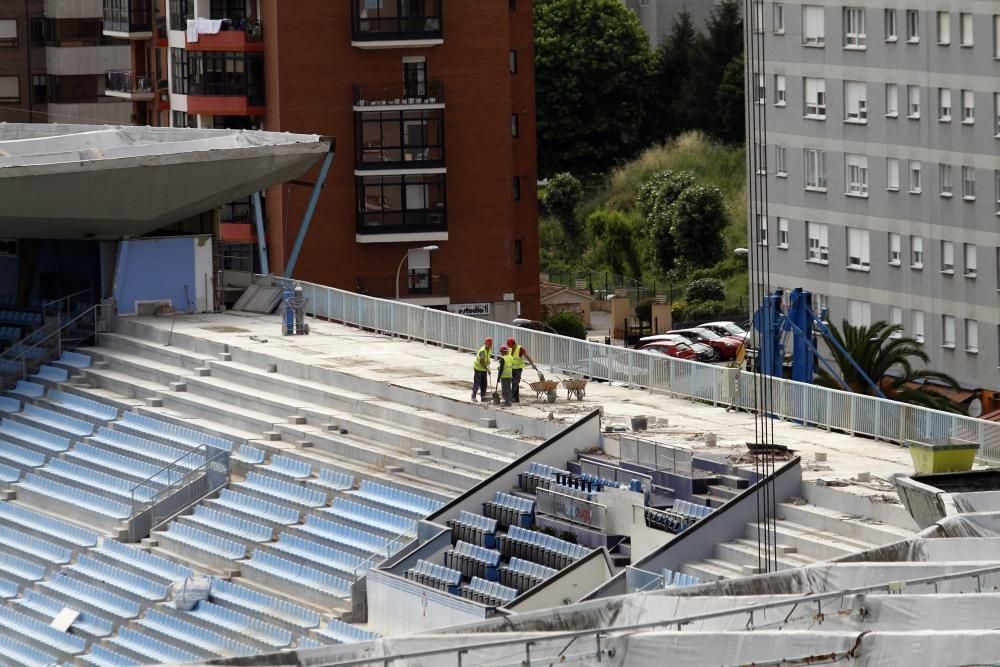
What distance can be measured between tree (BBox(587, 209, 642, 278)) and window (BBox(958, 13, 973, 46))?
93.9 ft

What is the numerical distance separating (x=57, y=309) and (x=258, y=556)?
16747 millimetres

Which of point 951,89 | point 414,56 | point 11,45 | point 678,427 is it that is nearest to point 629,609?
point 678,427

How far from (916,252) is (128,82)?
3543 cm

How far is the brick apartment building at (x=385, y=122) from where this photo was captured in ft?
249

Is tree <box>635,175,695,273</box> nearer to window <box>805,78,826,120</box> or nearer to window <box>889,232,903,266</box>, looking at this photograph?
window <box>805,78,826,120</box>

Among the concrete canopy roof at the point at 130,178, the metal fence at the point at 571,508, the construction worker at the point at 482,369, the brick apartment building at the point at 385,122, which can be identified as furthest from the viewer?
the brick apartment building at the point at 385,122

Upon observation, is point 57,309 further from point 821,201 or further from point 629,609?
point 629,609

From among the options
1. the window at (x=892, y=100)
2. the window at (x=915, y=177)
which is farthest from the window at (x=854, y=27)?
the window at (x=915, y=177)

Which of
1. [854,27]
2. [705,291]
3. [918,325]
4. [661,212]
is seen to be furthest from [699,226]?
[918,325]

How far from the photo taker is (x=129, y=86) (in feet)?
301

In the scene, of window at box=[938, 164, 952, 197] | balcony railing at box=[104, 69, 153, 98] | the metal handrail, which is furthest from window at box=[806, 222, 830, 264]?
the metal handrail

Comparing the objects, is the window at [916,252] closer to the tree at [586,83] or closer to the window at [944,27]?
the window at [944,27]

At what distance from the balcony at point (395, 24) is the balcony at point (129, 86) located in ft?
50.5

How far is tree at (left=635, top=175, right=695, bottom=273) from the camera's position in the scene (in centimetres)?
9312
